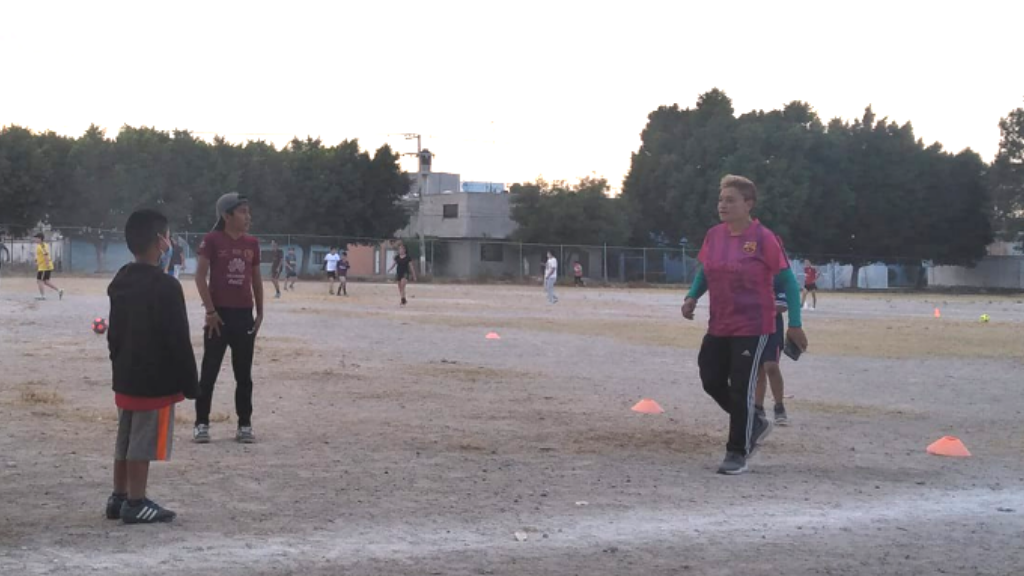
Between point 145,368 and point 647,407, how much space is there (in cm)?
578

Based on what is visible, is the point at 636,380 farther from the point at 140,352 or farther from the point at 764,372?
the point at 140,352

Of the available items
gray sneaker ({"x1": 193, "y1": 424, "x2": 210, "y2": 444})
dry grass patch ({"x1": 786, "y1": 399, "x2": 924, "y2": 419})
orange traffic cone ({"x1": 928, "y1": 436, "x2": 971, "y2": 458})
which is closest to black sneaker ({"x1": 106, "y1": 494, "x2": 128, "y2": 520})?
gray sneaker ({"x1": 193, "y1": 424, "x2": 210, "y2": 444})

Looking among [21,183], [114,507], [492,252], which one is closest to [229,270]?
[114,507]

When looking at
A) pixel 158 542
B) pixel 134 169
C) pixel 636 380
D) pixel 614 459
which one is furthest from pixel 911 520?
pixel 134 169

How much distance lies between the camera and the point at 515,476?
7.40 meters

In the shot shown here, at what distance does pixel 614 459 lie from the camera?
8156 mm

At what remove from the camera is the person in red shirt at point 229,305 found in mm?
8484

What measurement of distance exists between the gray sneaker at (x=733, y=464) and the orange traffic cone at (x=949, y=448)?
195 cm

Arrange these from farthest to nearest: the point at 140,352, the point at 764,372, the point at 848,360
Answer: the point at 848,360 < the point at 764,372 < the point at 140,352

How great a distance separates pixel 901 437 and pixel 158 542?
6496 mm

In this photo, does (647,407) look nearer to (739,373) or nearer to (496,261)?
(739,373)

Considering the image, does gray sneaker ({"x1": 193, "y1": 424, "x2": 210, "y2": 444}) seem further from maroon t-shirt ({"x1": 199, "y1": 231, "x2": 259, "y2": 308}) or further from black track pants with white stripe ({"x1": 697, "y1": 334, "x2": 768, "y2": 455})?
black track pants with white stripe ({"x1": 697, "y1": 334, "x2": 768, "y2": 455})

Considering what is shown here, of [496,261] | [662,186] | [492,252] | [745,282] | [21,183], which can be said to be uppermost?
[662,186]

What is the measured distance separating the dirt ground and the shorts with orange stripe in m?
0.38
